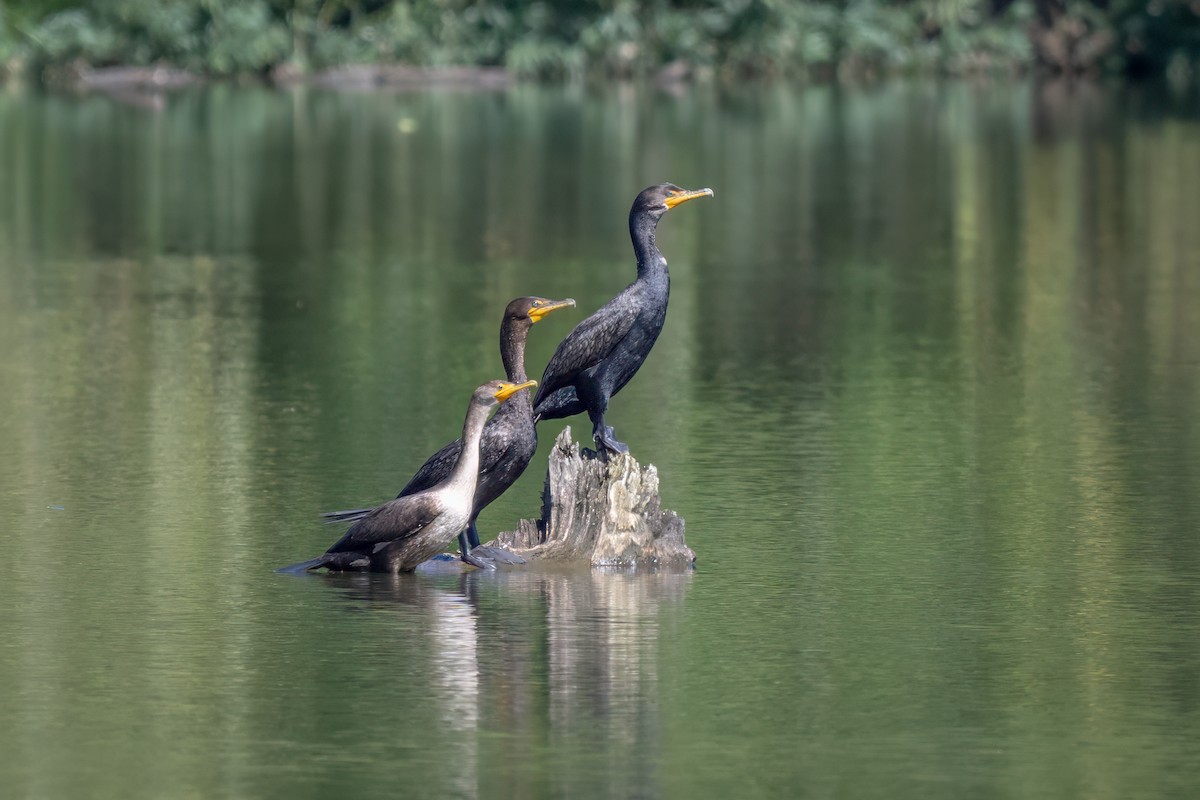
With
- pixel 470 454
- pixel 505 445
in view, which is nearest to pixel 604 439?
pixel 505 445

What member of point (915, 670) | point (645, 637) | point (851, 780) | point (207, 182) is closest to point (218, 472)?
point (645, 637)

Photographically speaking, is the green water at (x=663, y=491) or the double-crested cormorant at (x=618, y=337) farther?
the double-crested cormorant at (x=618, y=337)

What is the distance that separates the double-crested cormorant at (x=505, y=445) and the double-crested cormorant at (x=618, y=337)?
194 mm

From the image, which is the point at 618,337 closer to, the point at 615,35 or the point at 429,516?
the point at 429,516

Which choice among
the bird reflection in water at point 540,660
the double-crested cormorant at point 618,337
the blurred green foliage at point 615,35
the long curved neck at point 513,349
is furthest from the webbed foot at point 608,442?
the blurred green foliage at point 615,35

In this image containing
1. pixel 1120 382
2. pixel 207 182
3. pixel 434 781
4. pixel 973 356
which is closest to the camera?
pixel 434 781

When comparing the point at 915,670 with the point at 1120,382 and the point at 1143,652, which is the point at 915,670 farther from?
the point at 1120,382

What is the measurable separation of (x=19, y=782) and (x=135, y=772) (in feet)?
1.14

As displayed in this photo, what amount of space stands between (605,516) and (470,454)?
85 cm

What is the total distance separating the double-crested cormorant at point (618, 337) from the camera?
442 inches

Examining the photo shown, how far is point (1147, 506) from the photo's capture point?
12555 mm

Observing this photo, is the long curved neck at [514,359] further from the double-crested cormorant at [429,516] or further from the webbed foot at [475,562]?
the webbed foot at [475,562]

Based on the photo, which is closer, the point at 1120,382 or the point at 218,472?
the point at 218,472

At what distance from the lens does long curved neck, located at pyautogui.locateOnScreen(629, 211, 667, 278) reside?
11.4 m
